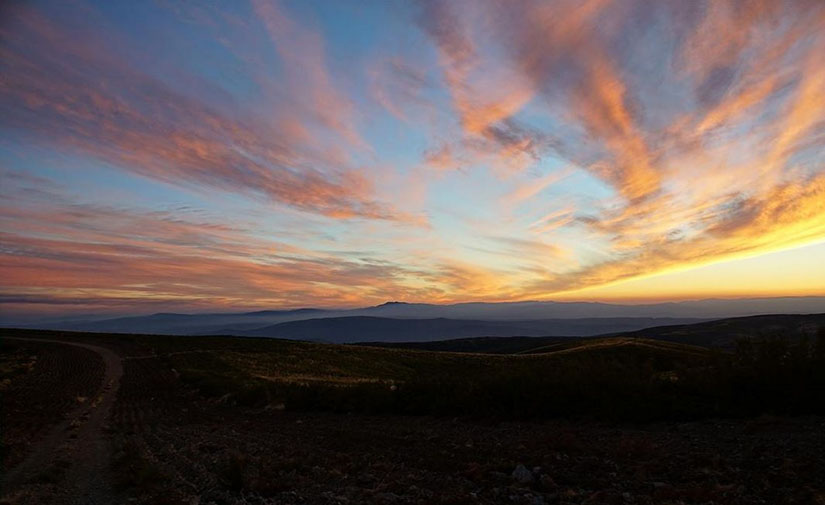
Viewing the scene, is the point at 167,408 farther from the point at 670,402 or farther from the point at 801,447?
the point at 801,447

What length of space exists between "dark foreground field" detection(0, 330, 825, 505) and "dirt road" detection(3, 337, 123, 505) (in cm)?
7

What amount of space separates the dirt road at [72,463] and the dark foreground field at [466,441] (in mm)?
71

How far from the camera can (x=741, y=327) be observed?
130 meters

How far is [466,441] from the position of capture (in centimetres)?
1240

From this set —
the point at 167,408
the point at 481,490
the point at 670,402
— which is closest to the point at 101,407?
the point at 167,408

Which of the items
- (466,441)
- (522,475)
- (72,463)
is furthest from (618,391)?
(72,463)

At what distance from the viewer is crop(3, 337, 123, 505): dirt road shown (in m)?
9.95

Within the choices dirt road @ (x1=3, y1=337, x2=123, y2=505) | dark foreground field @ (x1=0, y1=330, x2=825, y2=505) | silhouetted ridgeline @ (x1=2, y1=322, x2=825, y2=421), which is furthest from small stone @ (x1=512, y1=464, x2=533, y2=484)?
dirt road @ (x1=3, y1=337, x2=123, y2=505)

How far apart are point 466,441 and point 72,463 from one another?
38.0ft

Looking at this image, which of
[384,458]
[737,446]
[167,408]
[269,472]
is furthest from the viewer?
[167,408]

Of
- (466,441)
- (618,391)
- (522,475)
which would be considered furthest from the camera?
(618,391)

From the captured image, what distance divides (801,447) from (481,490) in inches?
269

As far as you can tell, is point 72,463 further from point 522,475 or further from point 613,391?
point 613,391

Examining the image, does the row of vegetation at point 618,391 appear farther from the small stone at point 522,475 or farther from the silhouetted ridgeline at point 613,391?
the small stone at point 522,475
